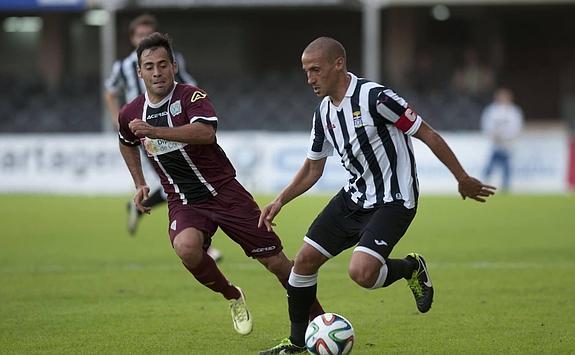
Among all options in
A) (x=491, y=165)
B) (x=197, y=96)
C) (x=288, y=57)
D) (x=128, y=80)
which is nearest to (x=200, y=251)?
(x=197, y=96)

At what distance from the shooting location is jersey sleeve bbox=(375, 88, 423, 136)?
682 centimetres

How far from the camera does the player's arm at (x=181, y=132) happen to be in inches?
268

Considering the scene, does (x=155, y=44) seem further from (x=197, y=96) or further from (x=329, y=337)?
(x=329, y=337)

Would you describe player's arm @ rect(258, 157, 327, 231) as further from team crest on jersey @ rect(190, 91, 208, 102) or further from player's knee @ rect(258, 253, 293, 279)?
team crest on jersey @ rect(190, 91, 208, 102)

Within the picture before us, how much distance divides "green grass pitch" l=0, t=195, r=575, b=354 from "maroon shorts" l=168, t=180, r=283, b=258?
2.14ft

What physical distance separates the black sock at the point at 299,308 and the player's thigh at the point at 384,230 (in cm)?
49

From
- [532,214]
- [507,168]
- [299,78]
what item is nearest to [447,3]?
[299,78]

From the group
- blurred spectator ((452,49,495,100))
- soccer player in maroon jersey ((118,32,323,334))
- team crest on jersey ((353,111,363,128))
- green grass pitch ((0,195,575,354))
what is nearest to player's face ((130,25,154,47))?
green grass pitch ((0,195,575,354))

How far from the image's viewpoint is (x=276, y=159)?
72.4ft

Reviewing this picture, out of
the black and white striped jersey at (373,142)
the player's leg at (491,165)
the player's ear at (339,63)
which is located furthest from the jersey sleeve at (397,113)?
the player's leg at (491,165)

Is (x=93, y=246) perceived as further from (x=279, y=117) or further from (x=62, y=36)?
(x=62, y=36)

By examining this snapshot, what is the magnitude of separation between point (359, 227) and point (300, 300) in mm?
601

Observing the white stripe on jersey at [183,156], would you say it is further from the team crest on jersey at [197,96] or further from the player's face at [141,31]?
the player's face at [141,31]

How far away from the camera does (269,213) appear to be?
7.07 m
